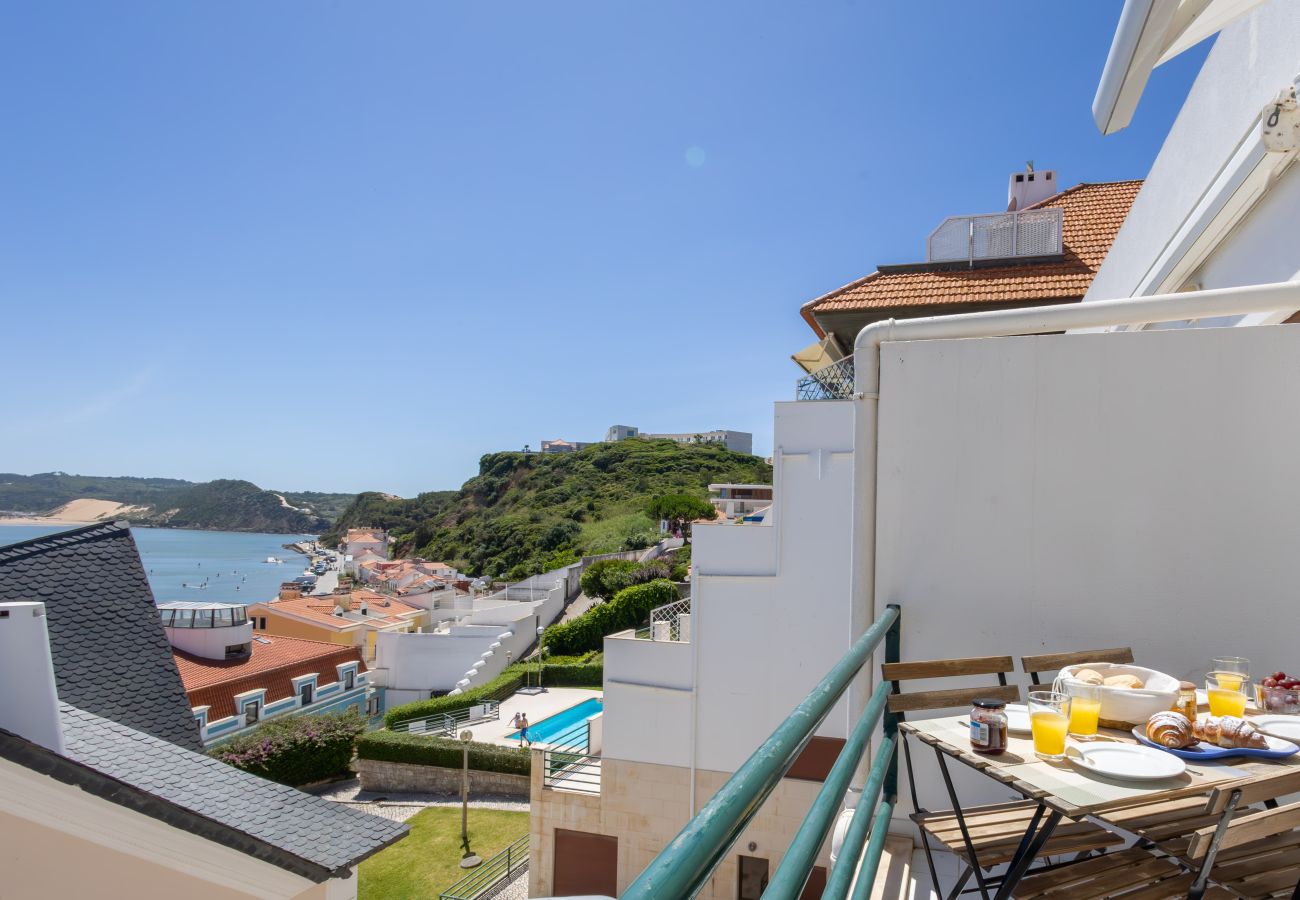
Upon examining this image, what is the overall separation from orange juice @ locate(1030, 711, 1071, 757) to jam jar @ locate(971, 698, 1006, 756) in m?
0.06

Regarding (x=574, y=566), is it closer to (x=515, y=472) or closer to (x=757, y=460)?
(x=757, y=460)

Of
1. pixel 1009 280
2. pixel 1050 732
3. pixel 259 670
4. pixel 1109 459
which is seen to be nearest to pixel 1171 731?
pixel 1050 732

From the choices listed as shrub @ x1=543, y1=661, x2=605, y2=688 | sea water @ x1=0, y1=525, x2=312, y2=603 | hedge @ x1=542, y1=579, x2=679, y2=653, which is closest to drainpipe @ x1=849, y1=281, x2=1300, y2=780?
shrub @ x1=543, y1=661, x2=605, y2=688

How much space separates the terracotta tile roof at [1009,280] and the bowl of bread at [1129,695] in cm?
739

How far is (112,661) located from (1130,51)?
7.20m

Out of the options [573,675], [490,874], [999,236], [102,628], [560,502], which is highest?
[999,236]

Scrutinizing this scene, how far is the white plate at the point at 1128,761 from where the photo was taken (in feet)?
4.25

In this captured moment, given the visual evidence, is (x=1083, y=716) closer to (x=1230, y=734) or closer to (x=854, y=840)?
(x=1230, y=734)

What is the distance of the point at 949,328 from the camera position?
2.48 meters

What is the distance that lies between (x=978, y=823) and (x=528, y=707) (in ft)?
59.9

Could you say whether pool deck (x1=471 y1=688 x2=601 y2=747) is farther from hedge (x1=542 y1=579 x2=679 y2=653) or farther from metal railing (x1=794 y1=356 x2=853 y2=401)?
metal railing (x1=794 y1=356 x2=853 y2=401)

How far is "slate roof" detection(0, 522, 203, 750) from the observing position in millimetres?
5312

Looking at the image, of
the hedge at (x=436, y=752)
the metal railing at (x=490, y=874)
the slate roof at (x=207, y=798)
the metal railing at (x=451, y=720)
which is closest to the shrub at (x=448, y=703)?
the metal railing at (x=451, y=720)

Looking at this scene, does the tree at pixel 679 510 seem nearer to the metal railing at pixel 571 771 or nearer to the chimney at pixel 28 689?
the metal railing at pixel 571 771
